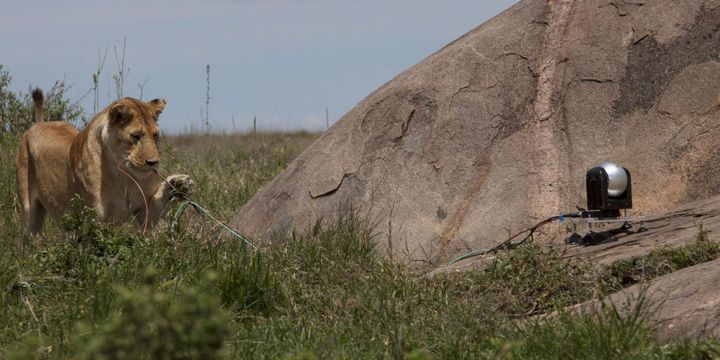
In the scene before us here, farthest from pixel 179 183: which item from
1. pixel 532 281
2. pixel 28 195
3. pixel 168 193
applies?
pixel 532 281

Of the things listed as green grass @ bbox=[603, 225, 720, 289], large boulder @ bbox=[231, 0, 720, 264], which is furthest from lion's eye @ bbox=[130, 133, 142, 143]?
green grass @ bbox=[603, 225, 720, 289]

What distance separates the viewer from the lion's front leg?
671cm

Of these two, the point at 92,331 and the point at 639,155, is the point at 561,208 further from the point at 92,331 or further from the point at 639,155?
the point at 92,331

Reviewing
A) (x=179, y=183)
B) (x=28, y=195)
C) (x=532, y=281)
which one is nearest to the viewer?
(x=532, y=281)

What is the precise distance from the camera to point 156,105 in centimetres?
694

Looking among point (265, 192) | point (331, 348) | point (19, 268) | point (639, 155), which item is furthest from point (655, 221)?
point (19, 268)

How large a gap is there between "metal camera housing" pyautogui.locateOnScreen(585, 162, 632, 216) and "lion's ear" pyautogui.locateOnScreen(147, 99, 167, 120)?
112 inches

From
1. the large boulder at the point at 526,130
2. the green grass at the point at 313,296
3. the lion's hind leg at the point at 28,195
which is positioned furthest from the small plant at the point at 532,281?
the lion's hind leg at the point at 28,195

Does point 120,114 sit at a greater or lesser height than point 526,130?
greater

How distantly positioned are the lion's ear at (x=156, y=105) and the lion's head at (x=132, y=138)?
24 cm

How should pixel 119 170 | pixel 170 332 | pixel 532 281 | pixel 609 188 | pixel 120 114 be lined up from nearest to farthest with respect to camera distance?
pixel 170 332
pixel 532 281
pixel 609 188
pixel 120 114
pixel 119 170

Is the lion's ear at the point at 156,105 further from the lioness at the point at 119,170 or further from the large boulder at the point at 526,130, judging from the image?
the large boulder at the point at 526,130

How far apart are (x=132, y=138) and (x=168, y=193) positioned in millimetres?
452

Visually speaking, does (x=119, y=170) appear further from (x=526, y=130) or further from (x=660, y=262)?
(x=660, y=262)
